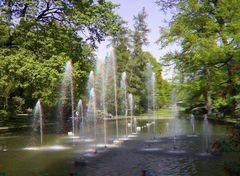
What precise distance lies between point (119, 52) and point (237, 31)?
1558 inches

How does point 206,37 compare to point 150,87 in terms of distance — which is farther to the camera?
point 150,87

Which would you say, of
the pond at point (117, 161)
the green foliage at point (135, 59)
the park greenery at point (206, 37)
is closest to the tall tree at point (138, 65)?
the green foliage at point (135, 59)

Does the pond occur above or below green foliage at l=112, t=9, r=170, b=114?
below

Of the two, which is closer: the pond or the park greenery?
the pond

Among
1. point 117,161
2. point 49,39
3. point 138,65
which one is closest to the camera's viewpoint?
point 117,161

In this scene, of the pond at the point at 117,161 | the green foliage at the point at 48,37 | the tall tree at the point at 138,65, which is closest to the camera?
the pond at the point at 117,161

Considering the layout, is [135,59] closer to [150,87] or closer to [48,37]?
[150,87]

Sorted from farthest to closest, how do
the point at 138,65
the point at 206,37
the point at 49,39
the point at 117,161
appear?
the point at 138,65 < the point at 206,37 < the point at 49,39 < the point at 117,161

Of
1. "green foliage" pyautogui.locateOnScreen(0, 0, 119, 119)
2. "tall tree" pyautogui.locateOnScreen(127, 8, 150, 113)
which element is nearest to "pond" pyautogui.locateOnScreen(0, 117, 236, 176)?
"green foliage" pyautogui.locateOnScreen(0, 0, 119, 119)

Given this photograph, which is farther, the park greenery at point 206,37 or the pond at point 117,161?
the park greenery at point 206,37

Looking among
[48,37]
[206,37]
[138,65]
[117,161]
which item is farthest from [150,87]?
[117,161]

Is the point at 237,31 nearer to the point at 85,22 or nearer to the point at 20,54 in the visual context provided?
the point at 85,22

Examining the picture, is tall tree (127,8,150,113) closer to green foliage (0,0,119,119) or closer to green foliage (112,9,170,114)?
green foliage (112,9,170,114)

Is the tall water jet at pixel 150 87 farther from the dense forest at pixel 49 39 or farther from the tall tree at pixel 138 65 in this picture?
the dense forest at pixel 49 39
